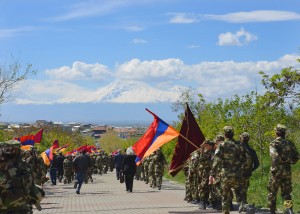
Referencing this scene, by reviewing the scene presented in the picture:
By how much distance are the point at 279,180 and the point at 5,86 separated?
71.2 feet

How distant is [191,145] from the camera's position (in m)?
15.2

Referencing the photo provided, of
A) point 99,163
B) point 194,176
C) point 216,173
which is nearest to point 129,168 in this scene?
point 194,176

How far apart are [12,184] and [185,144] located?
30.8 feet

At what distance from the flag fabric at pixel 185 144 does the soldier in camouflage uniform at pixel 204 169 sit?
621 millimetres

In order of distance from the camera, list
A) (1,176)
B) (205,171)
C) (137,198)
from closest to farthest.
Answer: (1,176) → (205,171) → (137,198)

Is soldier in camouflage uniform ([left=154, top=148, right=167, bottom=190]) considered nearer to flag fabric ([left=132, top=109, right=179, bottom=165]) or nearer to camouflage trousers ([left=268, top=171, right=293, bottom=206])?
flag fabric ([left=132, top=109, right=179, bottom=165])

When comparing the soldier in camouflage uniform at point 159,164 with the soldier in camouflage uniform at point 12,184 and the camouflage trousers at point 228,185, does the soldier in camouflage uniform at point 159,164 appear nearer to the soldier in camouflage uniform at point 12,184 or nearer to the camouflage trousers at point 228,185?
the camouflage trousers at point 228,185

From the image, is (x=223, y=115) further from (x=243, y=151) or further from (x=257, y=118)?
(x=243, y=151)

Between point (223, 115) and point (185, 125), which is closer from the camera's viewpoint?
point (185, 125)

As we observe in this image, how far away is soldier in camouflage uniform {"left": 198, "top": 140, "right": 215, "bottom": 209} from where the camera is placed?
14344mm

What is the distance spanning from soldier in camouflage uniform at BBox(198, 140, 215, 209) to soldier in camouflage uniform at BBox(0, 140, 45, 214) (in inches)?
332

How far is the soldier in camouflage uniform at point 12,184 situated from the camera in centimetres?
611

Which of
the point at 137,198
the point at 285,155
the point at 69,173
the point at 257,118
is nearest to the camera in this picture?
the point at 285,155

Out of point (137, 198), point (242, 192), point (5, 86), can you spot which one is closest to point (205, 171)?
point (242, 192)
